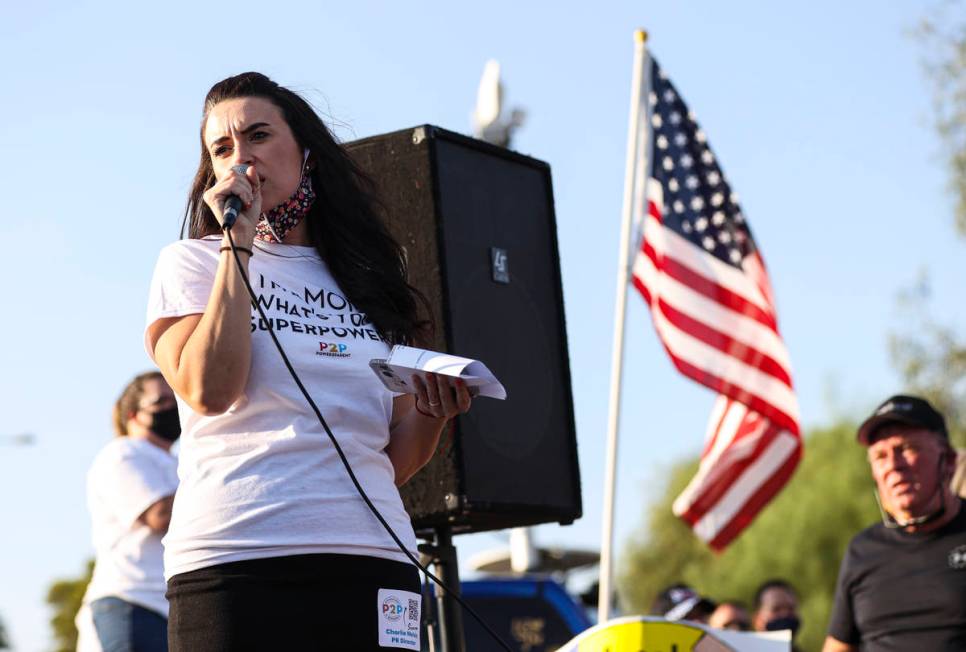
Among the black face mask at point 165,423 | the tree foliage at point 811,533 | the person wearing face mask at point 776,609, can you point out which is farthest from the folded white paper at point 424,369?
the tree foliage at point 811,533

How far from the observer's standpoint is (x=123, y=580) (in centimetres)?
527

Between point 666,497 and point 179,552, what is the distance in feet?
144

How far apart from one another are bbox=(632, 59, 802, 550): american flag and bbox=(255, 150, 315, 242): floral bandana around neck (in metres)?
5.10

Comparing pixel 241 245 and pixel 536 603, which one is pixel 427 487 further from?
pixel 536 603

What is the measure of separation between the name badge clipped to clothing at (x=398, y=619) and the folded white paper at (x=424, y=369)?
381 mm

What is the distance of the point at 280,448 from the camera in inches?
106

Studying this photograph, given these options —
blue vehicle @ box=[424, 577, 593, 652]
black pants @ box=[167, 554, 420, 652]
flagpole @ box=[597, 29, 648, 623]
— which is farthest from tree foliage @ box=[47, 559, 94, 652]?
black pants @ box=[167, 554, 420, 652]

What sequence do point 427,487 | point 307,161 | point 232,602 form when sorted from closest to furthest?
point 232,602 < point 307,161 < point 427,487

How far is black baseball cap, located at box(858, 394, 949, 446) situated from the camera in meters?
5.05

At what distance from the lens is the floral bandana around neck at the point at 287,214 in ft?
10.1

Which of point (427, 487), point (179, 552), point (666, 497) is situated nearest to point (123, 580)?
point (427, 487)

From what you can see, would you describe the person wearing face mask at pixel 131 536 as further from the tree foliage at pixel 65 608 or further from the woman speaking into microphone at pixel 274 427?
the tree foliage at pixel 65 608

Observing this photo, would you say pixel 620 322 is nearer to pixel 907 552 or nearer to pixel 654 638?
pixel 907 552

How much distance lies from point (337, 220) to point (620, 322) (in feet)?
13.7
